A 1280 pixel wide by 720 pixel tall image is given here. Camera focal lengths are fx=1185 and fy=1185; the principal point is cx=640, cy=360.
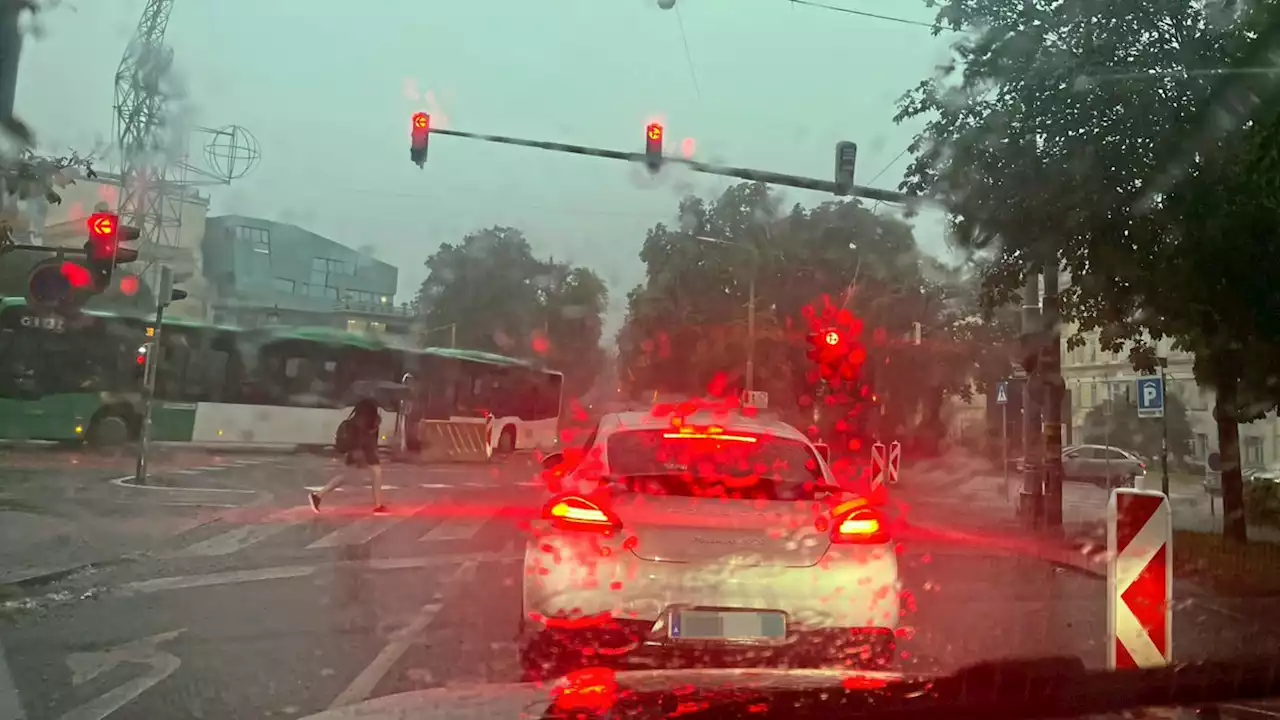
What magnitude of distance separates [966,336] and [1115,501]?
39186 mm

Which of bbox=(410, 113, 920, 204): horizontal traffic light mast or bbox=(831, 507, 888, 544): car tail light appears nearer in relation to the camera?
bbox=(831, 507, 888, 544): car tail light

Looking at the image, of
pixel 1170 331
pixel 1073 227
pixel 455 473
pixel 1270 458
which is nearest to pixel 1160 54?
pixel 1073 227

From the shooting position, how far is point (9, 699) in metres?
5.93

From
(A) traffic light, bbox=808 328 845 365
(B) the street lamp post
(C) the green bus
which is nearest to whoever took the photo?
(A) traffic light, bbox=808 328 845 365

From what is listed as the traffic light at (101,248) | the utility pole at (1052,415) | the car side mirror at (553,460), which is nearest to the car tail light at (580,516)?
the car side mirror at (553,460)

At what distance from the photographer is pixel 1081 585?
39.2ft

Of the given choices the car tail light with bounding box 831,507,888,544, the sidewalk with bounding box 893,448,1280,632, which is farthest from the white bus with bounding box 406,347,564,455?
the car tail light with bounding box 831,507,888,544

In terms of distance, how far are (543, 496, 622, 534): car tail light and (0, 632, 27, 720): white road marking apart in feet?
8.86

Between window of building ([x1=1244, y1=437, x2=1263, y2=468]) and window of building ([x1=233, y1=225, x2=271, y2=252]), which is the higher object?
window of building ([x1=233, y1=225, x2=271, y2=252])

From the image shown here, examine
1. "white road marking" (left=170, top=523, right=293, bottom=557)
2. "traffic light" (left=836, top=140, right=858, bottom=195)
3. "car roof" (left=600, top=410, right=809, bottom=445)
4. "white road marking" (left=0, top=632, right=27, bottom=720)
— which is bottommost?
"white road marking" (left=0, top=632, right=27, bottom=720)

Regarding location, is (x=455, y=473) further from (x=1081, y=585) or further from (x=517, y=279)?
(x=517, y=279)

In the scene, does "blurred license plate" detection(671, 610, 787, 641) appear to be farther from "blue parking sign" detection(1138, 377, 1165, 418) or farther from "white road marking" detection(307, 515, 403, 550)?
"blue parking sign" detection(1138, 377, 1165, 418)

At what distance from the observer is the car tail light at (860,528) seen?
20.4ft

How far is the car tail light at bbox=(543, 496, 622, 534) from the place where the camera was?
6.12 metres
